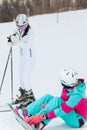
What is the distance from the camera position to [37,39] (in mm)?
9656

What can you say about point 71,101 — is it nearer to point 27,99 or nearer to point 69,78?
point 69,78

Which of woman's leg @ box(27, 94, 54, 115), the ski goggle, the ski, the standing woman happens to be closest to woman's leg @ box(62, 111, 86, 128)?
woman's leg @ box(27, 94, 54, 115)

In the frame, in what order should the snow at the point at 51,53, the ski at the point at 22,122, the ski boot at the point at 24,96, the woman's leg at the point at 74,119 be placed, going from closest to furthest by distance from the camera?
the ski at the point at 22,122 → the woman's leg at the point at 74,119 → the ski boot at the point at 24,96 → the snow at the point at 51,53

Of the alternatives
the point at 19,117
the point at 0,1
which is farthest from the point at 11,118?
the point at 0,1

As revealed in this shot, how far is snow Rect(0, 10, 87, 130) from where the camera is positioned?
5266 millimetres

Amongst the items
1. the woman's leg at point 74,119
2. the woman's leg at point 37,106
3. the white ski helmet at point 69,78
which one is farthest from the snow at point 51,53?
the white ski helmet at point 69,78

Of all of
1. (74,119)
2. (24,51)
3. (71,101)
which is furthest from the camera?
(24,51)

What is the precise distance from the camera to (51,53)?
26.8 feet

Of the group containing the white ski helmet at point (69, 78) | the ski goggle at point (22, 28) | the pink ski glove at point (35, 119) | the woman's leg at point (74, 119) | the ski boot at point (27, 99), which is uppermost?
the ski goggle at point (22, 28)

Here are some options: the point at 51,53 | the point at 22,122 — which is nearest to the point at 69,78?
the point at 22,122

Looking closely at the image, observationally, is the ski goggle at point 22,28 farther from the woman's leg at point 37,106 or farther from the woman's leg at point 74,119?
the woman's leg at point 74,119

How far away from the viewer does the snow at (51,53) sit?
527 cm

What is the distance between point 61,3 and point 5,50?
11.4ft

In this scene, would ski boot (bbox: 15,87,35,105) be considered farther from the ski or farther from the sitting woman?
the sitting woman
